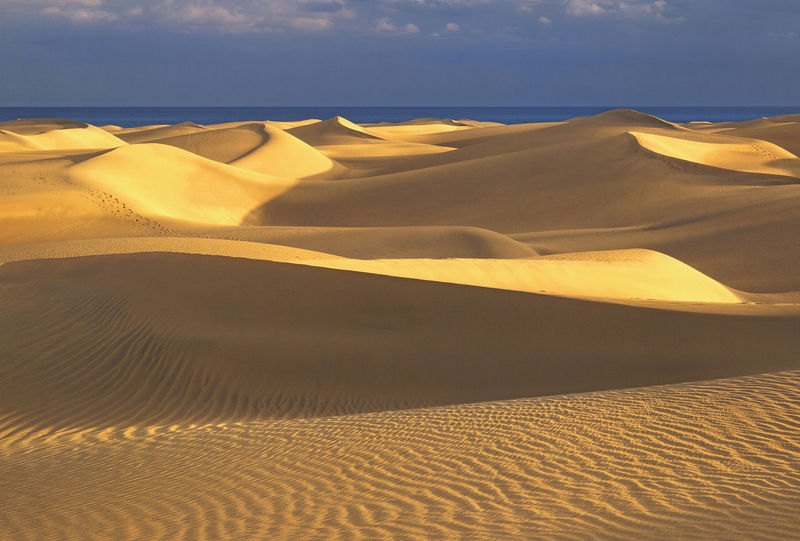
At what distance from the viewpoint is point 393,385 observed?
9977 mm

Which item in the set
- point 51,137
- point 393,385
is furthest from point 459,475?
point 51,137

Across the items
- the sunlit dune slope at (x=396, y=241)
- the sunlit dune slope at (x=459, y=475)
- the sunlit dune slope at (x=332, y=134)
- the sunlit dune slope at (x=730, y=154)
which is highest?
the sunlit dune slope at (x=730, y=154)

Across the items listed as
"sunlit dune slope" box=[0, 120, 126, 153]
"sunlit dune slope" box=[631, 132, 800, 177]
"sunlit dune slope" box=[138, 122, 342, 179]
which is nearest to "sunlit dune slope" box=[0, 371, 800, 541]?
"sunlit dune slope" box=[631, 132, 800, 177]

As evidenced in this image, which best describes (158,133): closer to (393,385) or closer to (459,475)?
(393,385)

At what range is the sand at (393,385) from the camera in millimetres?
5312

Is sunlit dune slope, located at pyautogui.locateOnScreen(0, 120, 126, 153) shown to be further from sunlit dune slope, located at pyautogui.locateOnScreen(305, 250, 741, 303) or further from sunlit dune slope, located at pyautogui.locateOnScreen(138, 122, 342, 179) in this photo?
sunlit dune slope, located at pyautogui.locateOnScreen(305, 250, 741, 303)

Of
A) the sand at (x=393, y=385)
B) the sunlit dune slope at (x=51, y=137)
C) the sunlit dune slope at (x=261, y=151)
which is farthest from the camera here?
the sunlit dune slope at (x=51, y=137)

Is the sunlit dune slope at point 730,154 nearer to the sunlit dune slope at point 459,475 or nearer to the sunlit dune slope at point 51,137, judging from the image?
the sunlit dune slope at point 459,475

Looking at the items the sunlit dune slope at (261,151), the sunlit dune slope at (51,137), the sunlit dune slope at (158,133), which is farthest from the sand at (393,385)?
the sunlit dune slope at (158,133)

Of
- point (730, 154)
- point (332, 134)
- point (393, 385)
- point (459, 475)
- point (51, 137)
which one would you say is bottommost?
point (393, 385)

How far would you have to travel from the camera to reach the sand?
5.31 m

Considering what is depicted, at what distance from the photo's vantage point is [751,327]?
1093 centimetres

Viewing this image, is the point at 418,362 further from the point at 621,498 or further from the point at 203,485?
the point at 621,498

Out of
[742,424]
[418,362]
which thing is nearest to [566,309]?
[418,362]
